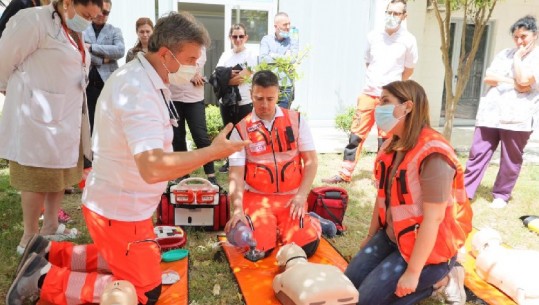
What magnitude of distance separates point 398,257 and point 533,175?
502cm

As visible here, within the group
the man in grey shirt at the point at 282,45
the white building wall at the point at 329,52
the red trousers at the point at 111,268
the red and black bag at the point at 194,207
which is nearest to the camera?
the red trousers at the point at 111,268

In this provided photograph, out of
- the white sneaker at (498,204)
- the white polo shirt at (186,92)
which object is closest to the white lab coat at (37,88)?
the white polo shirt at (186,92)

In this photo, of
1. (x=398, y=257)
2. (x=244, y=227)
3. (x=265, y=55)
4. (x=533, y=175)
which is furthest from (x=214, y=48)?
(x=398, y=257)

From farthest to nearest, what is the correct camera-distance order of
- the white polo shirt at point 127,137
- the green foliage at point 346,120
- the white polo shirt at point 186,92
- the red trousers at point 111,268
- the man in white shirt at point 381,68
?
the green foliage at point 346,120 → the man in white shirt at point 381,68 → the white polo shirt at point 186,92 → the red trousers at point 111,268 → the white polo shirt at point 127,137

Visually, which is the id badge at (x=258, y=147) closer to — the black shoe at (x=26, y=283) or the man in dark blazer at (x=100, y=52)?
the black shoe at (x=26, y=283)

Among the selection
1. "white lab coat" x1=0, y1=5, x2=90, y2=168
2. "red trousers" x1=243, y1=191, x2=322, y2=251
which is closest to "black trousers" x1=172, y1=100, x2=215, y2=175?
"red trousers" x1=243, y1=191, x2=322, y2=251

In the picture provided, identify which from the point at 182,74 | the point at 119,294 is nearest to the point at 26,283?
the point at 119,294

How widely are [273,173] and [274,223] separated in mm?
403

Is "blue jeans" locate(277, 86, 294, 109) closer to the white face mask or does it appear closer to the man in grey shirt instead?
the man in grey shirt

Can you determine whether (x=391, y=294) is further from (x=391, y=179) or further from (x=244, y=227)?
(x=244, y=227)

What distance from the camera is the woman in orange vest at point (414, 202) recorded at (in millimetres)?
2475

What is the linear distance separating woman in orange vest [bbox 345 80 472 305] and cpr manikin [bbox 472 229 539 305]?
49 centimetres

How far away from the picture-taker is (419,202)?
2576 millimetres

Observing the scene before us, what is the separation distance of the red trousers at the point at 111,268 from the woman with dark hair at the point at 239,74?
3.02 meters
